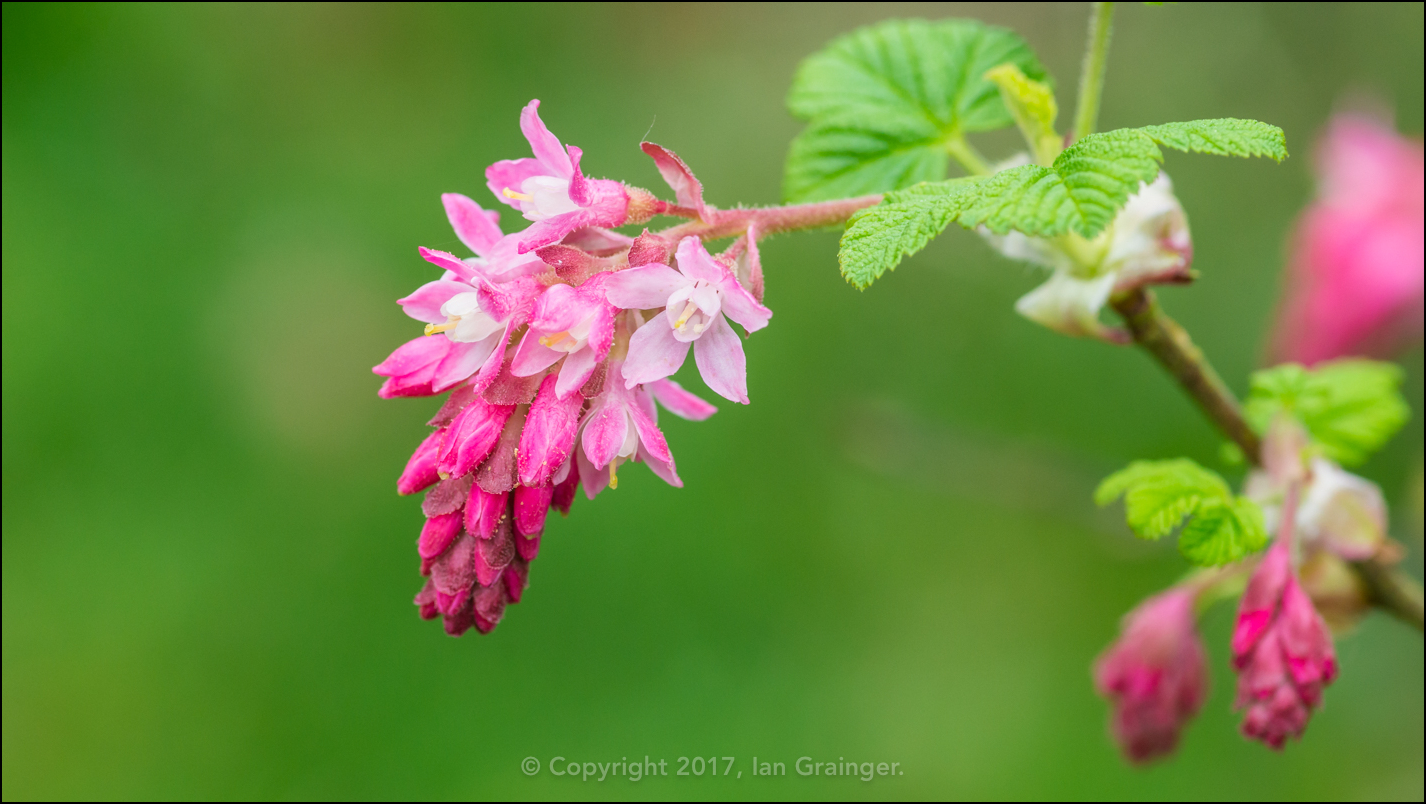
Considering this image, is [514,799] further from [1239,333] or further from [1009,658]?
[1239,333]

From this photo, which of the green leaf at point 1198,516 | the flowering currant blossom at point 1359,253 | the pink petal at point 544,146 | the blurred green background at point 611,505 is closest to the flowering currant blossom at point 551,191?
the pink petal at point 544,146

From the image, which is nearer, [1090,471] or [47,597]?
[1090,471]

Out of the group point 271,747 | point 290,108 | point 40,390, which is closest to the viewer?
point 271,747

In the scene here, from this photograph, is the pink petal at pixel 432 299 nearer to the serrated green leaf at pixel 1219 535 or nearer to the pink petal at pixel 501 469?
the pink petal at pixel 501 469

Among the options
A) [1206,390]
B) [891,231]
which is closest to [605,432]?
[891,231]

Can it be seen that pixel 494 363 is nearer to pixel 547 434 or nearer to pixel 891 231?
pixel 547 434

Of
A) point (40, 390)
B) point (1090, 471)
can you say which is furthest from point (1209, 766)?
point (40, 390)
